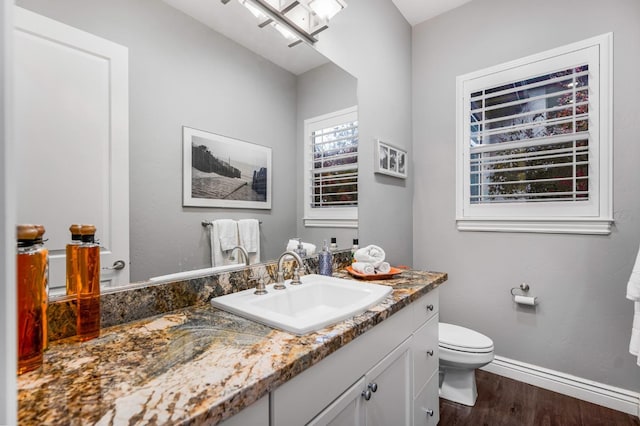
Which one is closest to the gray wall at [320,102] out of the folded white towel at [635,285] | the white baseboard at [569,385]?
the folded white towel at [635,285]

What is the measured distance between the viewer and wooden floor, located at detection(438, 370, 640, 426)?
5.85 ft

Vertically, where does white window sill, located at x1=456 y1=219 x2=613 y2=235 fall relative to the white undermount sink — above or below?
above

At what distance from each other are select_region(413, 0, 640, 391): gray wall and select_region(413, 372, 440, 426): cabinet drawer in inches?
36.9

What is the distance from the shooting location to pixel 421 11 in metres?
2.54

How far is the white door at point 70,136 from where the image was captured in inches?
29.1

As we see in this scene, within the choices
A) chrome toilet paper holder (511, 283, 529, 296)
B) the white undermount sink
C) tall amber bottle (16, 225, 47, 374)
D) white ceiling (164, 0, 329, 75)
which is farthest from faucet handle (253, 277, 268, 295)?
chrome toilet paper holder (511, 283, 529, 296)

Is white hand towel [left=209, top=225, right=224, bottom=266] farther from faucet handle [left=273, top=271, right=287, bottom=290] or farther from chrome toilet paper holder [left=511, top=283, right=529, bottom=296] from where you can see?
chrome toilet paper holder [left=511, top=283, right=529, bottom=296]

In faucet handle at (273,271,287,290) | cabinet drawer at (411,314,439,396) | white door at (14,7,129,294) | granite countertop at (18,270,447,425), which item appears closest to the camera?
granite countertop at (18,270,447,425)

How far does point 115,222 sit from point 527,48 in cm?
272

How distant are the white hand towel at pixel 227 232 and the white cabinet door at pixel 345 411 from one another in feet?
2.24

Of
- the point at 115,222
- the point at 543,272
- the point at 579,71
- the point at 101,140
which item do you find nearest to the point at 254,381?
the point at 115,222

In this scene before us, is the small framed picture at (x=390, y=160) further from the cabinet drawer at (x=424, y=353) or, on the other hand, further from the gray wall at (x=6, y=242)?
the gray wall at (x=6, y=242)

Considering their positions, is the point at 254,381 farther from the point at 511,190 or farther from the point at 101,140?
the point at 511,190

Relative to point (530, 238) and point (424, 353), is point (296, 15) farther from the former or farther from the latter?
point (530, 238)
